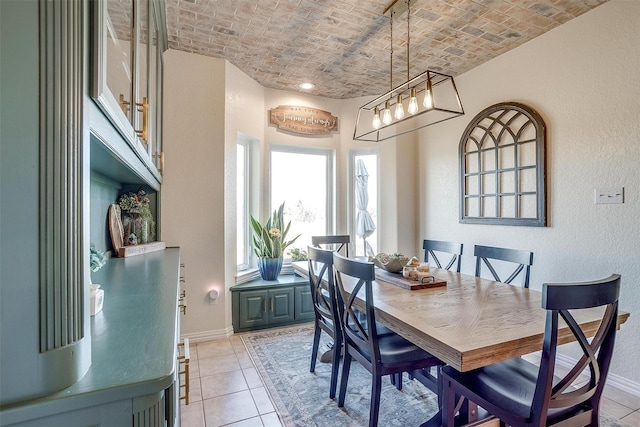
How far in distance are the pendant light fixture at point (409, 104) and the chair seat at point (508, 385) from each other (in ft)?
4.76

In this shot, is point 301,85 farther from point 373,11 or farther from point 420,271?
point 420,271

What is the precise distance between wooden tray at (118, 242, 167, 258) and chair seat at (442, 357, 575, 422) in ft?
7.06

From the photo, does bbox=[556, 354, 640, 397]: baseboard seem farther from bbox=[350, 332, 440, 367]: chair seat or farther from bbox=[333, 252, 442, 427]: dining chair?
bbox=[350, 332, 440, 367]: chair seat

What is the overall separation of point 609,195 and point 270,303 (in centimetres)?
296

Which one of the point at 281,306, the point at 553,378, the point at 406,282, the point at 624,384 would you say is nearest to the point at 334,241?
the point at 281,306

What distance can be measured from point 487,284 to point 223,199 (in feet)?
7.75

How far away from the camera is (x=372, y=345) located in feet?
5.49

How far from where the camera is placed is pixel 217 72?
10.00ft

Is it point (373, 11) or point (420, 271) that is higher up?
point (373, 11)

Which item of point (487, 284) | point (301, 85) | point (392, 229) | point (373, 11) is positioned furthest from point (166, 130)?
point (487, 284)

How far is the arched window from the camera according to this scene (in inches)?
104

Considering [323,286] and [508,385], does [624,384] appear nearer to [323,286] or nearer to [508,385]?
[508,385]

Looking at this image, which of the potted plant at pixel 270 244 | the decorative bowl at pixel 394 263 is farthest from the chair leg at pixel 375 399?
the potted plant at pixel 270 244

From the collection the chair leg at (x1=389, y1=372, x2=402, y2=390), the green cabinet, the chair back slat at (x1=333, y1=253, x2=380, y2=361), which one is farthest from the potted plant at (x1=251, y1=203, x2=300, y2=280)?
the chair leg at (x1=389, y1=372, x2=402, y2=390)
